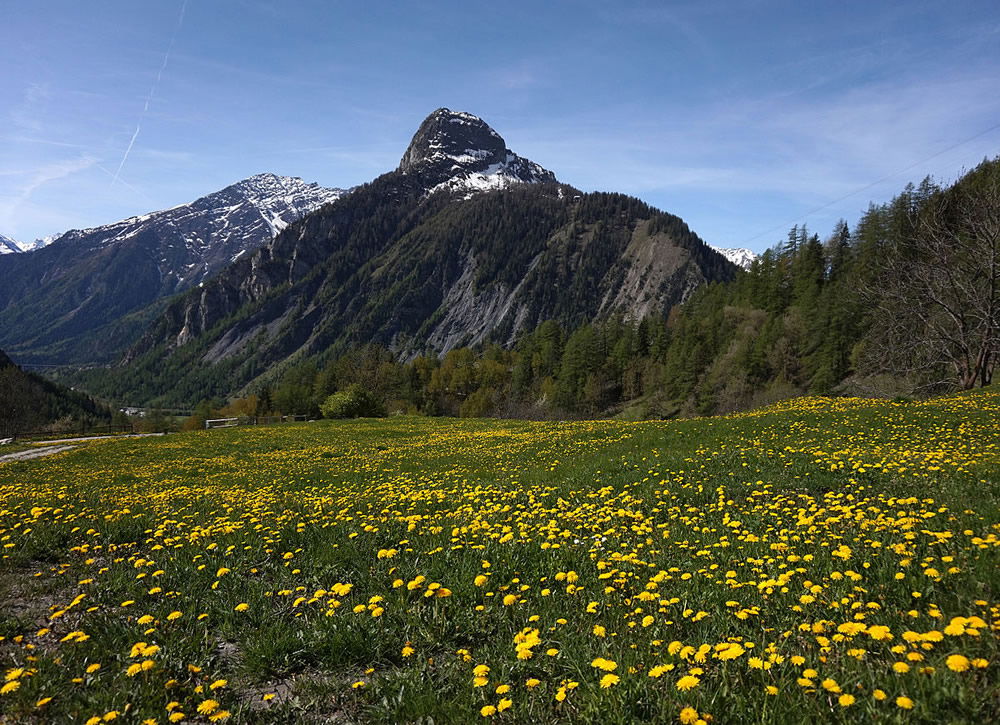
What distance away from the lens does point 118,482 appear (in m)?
19.0

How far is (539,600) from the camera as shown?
573 cm

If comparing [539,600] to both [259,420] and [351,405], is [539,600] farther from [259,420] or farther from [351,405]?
[259,420]

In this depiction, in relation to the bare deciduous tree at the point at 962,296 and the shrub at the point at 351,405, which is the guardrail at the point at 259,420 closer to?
the shrub at the point at 351,405

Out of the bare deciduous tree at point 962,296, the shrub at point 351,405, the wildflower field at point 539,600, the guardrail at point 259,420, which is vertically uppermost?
the bare deciduous tree at point 962,296

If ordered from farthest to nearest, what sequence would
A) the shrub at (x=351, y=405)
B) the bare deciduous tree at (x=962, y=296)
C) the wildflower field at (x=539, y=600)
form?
the shrub at (x=351, y=405) < the bare deciduous tree at (x=962, y=296) < the wildflower field at (x=539, y=600)

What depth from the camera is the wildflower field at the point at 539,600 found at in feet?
12.2

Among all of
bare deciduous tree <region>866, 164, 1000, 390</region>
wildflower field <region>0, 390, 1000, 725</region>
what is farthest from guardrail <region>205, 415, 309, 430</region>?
bare deciduous tree <region>866, 164, 1000, 390</region>

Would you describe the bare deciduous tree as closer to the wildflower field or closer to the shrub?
the wildflower field

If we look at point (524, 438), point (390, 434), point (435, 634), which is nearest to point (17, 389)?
point (390, 434)

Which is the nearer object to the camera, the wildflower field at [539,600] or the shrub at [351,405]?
the wildflower field at [539,600]

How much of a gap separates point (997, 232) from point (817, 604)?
3090 centimetres

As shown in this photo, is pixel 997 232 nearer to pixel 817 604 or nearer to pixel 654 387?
pixel 817 604

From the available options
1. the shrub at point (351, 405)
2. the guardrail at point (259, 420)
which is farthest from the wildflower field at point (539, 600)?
the guardrail at point (259, 420)

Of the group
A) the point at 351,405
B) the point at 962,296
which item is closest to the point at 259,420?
the point at 351,405
